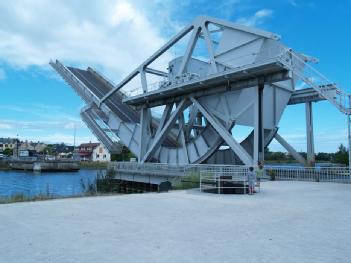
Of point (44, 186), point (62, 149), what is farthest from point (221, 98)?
point (62, 149)

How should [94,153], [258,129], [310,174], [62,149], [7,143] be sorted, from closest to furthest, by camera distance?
[310,174] < [258,129] < [94,153] < [7,143] < [62,149]

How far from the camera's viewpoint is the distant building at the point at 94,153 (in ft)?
357

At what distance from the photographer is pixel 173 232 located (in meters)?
6.40

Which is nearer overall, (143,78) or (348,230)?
(348,230)

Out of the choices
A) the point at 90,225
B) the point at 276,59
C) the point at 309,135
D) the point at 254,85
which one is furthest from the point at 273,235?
the point at 309,135

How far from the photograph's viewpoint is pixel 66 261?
181 inches

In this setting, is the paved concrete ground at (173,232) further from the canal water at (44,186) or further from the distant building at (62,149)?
the distant building at (62,149)

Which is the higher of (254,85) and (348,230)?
(254,85)

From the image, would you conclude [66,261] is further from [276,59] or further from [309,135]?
[309,135]

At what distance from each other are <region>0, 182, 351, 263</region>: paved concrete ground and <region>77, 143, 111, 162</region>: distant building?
98452mm

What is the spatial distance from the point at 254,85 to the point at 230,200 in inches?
548

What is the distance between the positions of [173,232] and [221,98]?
21751 millimetres

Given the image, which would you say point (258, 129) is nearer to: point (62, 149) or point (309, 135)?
point (309, 135)

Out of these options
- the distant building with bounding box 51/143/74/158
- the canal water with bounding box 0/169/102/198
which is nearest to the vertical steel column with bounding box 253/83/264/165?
the canal water with bounding box 0/169/102/198
